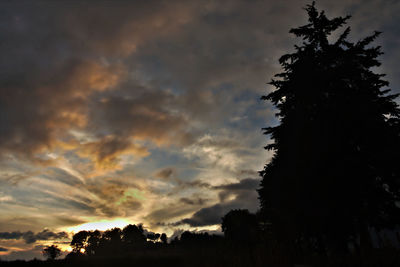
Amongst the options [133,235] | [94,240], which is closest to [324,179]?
[133,235]

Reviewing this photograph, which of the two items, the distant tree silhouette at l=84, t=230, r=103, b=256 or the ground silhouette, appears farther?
the distant tree silhouette at l=84, t=230, r=103, b=256

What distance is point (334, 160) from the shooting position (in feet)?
40.8

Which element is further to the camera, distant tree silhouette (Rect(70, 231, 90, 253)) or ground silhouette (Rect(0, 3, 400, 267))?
distant tree silhouette (Rect(70, 231, 90, 253))

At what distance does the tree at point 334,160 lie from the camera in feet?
38.9

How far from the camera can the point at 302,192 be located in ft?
39.3

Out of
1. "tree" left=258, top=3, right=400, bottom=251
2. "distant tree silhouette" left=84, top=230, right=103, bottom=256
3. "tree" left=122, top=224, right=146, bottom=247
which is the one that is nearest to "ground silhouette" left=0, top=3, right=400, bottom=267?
"tree" left=258, top=3, right=400, bottom=251

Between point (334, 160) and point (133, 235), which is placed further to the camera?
point (133, 235)

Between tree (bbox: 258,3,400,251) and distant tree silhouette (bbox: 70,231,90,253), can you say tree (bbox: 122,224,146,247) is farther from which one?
tree (bbox: 258,3,400,251)

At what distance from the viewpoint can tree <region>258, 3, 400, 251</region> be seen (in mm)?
11852

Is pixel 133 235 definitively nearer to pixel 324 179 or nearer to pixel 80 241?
pixel 80 241

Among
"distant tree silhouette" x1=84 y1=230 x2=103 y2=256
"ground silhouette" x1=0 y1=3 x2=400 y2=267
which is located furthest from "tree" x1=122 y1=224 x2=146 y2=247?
"ground silhouette" x1=0 y1=3 x2=400 y2=267

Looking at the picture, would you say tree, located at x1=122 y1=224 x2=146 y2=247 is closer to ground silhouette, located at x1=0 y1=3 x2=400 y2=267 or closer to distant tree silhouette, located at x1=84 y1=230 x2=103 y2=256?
distant tree silhouette, located at x1=84 y1=230 x2=103 y2=256

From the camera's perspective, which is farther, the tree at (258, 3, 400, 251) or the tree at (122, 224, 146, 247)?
the tree at (122, 224, 146, 247)

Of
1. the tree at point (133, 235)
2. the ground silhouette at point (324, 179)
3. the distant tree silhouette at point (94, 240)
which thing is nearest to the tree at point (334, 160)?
the ground silhouette at point (324, 179)
